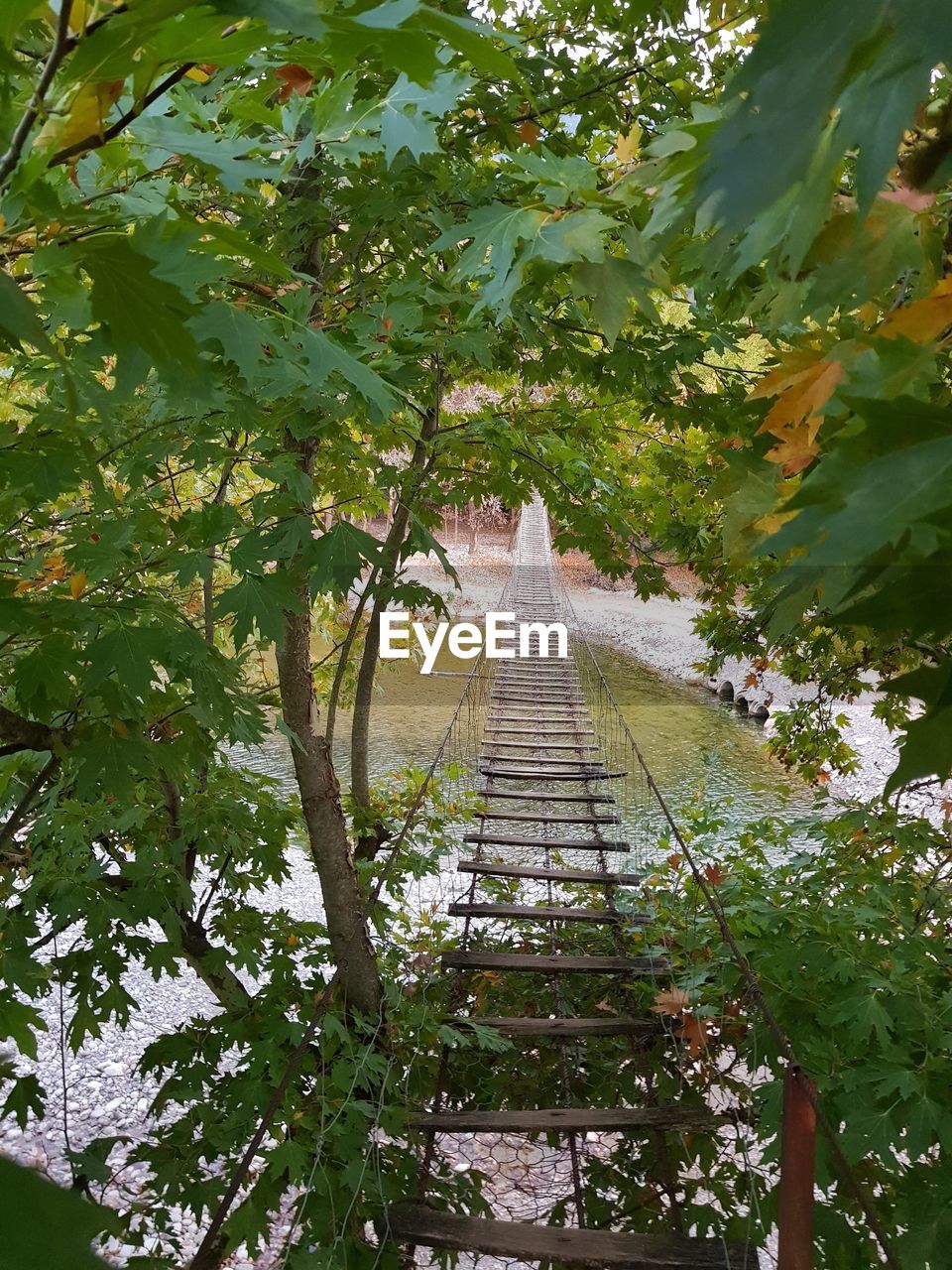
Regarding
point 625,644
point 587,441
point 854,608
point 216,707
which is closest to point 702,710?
point 625,644

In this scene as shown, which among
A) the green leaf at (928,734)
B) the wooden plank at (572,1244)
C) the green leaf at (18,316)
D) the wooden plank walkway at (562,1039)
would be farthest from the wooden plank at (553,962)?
the green leaf at (18,316)

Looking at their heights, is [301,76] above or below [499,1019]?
above

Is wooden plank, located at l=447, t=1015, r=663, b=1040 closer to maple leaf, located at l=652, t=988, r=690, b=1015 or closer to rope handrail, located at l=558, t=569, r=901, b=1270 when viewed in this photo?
maple leaf, located at l=652, t=988, r=690, b=1015

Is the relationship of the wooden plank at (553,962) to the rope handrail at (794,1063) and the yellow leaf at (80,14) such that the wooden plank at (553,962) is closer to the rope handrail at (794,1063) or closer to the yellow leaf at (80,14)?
the rope handrail at (794,1063)

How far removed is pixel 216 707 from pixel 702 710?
6.47 meters

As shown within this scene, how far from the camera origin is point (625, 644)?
30.0ft

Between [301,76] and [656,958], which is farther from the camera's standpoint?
[656,958]

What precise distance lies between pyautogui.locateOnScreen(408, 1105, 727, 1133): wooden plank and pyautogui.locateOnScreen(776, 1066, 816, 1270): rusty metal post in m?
1.18

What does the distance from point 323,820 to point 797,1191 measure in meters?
1.49

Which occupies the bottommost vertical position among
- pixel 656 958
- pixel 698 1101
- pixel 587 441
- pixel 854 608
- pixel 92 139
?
pixel 698 1101

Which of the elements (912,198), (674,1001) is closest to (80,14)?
(912,198)

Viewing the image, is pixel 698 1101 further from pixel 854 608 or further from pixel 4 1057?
pixel 4 1057

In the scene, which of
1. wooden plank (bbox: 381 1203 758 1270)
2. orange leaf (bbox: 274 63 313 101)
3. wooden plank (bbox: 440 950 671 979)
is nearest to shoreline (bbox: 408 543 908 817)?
wooden plank (bbox: 440 950 671 979)

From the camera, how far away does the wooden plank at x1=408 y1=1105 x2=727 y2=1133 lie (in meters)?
1.43
